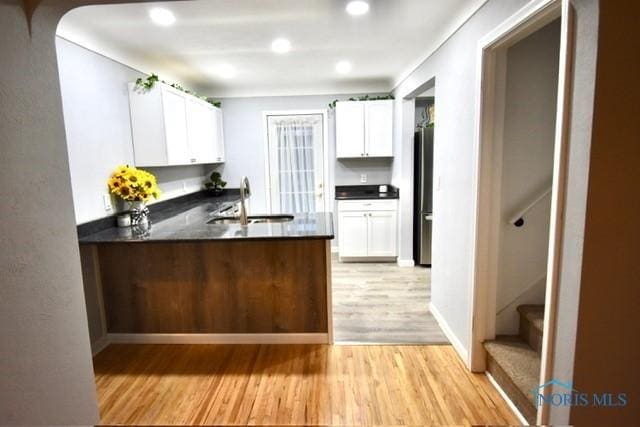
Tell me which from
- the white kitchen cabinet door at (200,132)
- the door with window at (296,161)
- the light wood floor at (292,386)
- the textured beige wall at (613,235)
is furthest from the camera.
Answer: the door with window at (296,161)

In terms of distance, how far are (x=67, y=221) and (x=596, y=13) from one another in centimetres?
211

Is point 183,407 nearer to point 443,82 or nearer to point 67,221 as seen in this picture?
point 67,221

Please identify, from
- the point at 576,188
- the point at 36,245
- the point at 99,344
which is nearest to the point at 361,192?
the point at 99,344

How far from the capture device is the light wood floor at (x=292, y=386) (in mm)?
1940

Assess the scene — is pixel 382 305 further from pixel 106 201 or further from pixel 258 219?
pixel 106 201

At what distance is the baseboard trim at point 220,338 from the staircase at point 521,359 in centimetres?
118

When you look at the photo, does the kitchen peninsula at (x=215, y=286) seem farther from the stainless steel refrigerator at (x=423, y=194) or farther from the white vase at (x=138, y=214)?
the stainless steel refrigerator at (x=423, y=194)

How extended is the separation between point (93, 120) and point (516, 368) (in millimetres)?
3373

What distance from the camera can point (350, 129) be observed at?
15.7 ft

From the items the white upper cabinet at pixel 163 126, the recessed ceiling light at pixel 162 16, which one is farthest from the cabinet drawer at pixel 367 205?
the recessed ceiling light at pixel 162 16

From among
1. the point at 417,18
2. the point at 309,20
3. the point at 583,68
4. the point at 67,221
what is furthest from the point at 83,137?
the point at 583,68

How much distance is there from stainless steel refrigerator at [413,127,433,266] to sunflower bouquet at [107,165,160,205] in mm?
2996

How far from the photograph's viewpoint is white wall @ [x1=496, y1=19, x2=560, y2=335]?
6.98ft

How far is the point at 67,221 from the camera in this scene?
1.47 meters
